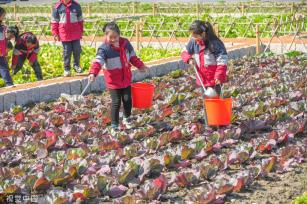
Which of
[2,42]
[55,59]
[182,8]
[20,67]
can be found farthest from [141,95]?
[182,8]

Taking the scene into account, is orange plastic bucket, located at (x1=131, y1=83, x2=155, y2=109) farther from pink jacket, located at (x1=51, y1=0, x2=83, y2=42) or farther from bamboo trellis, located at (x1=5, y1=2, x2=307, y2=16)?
bamboo trellis, located at (x1=5, y1=2, x2=307, y2=16)

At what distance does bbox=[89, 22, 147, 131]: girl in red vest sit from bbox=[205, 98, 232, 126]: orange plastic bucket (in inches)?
35.2

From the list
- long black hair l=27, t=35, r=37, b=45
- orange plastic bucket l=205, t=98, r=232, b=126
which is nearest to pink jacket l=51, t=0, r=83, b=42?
long black hair l=27, t=35, r=37, b=45

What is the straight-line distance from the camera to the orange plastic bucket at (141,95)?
8180 mm

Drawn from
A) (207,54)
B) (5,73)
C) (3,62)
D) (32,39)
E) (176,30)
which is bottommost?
(176,30)

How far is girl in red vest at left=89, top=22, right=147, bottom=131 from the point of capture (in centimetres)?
770

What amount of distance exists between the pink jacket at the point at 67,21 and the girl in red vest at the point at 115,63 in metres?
3.50

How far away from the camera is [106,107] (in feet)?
29.8

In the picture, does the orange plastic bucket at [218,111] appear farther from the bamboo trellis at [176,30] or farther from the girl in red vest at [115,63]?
the bamboo trellis at [176,30]

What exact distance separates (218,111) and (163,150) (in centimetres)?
88

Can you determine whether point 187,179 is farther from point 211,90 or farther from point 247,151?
point 211,90

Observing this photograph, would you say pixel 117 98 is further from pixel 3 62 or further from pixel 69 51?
pixel 69 51

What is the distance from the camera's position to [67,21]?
11352 millimetres

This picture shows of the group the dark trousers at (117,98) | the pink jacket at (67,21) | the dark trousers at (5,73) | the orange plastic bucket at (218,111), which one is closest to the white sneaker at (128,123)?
the dark trousers at (117,98)
